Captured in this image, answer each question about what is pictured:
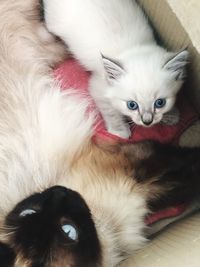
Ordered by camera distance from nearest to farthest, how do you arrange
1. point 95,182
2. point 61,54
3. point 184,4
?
1. point 184,4
2. point 95,182
3. point 61,54

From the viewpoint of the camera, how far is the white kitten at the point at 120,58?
1.18 m

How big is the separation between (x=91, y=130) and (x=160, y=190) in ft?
0.75

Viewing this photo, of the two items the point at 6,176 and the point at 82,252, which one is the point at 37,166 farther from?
the point at 82,252

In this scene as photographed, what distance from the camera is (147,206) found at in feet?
4.11

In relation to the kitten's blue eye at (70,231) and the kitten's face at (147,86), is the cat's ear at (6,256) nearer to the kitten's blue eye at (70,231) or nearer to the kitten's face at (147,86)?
the kitten's blue eye at (70,231)

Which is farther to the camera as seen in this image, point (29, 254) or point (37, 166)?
point (37, 166)

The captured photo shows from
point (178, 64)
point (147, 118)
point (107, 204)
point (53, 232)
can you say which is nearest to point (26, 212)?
point (53, 232)

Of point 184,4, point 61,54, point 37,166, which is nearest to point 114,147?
point 37,166

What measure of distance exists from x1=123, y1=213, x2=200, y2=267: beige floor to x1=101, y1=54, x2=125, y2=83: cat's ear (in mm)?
370

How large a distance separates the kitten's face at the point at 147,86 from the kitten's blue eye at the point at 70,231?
0.30 m

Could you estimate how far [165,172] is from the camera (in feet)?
4.11

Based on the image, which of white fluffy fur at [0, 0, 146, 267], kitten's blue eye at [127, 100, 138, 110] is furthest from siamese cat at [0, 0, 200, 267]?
kitten's blue eye at [127, 100, 138, 110]

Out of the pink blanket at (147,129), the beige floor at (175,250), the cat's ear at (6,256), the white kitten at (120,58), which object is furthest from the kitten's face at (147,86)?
the cat's ear at (6,256)

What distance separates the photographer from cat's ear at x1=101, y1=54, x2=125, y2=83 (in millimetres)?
1156
